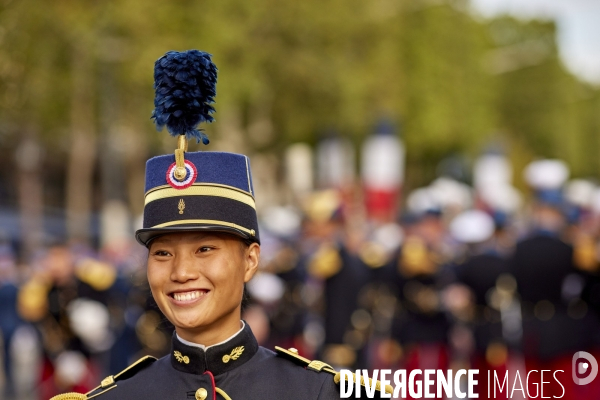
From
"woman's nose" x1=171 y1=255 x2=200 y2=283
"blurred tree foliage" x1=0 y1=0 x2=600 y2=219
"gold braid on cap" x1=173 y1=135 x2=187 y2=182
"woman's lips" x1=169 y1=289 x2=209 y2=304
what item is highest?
"blurred tree foliage" x1=0 y1=0 x2=600 y2=219

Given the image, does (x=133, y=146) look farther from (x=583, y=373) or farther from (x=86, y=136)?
(x=583, y=373)

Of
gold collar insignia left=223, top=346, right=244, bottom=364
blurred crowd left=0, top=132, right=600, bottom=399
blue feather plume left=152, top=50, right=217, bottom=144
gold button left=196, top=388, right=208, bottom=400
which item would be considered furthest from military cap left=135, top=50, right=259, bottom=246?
blurred crowd left=0, top=132, right=600, bottom=399

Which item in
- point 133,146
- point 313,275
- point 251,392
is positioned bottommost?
point 251,392

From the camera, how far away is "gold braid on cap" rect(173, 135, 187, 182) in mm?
3688

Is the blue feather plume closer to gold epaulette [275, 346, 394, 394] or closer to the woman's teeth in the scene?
the woman's teeth

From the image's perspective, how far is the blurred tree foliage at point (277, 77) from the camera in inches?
816

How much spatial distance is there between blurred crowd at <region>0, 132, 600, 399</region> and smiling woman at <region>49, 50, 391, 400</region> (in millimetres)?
5794

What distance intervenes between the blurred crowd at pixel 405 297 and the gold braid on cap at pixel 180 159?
5871mm

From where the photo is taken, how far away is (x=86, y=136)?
29500mm

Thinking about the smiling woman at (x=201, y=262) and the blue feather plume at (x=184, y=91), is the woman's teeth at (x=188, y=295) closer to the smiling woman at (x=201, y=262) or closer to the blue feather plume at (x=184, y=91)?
the smiling woman at (x=201, y=262)

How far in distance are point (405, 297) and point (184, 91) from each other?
30.1 feet

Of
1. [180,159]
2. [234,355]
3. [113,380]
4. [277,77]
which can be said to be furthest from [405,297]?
[277,77]

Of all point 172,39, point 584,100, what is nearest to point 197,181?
point 172,39

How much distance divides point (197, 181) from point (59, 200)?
50.7 meters
